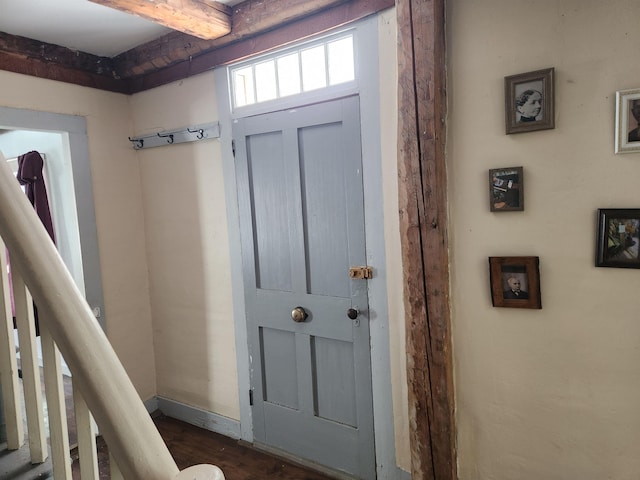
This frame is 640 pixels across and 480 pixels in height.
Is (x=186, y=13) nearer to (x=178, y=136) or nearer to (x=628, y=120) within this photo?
(x=178, y=136)

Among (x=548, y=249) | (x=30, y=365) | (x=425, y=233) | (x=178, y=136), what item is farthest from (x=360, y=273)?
(x=178, y=136)

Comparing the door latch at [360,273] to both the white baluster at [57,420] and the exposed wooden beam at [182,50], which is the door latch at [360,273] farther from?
the white baluster at [57,420]

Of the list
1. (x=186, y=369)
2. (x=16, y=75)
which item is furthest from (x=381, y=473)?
(x=16, y=75)

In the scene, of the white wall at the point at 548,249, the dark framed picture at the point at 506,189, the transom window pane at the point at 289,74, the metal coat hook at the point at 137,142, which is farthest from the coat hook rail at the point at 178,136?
the dark framed picture at the point at 506,189

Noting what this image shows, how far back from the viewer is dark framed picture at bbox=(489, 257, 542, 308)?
168cm

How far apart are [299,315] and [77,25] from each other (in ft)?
6.67

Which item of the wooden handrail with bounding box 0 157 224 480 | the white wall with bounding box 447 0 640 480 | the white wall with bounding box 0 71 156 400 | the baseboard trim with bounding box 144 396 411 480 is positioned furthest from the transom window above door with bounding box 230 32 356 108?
the baseboard trim with bounding box 144 396 411 480

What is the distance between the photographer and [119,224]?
9.60 feet

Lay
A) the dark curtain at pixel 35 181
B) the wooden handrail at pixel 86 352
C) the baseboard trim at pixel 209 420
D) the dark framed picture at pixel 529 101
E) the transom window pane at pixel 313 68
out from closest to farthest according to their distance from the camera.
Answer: the wooden handrail at pixel 86 352
the dark framed picture at pixel 529 101
the transom window pane at pixel 313 68
the baseboard trim at pixel 209 420
the dark curtain at pixel 35 181

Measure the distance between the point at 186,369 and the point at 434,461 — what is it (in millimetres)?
1805

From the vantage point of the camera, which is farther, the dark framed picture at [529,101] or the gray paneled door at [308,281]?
the gray paneled door at [308,281]

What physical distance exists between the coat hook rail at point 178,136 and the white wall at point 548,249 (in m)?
1.45

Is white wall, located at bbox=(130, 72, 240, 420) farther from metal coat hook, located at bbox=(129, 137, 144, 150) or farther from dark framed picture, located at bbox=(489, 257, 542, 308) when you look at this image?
dark framed picture, located at bbox=(489, 257, 542, 308)

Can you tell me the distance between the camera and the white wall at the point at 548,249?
5.04ft
